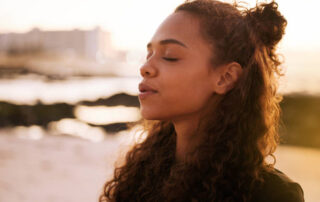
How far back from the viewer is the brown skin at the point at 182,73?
1.42 metres

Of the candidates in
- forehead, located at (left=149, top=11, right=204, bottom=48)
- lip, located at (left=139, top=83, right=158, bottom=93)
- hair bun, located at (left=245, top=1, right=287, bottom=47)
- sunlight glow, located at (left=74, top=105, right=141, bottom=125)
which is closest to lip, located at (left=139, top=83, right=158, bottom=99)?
lip, located at (left=139, top=83, right=158, bottom=93)

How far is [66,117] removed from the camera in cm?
1263

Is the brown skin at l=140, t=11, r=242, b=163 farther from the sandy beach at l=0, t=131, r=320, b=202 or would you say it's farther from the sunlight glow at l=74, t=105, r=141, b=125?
the sunlight glow at l=74, t=105, r=141, b=125

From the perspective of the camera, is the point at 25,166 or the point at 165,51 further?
the point at 25,166

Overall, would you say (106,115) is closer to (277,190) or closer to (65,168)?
(65,168)

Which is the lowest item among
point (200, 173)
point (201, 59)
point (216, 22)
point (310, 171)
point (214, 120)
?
point (310, 171)

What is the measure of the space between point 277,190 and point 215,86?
50 centimetres

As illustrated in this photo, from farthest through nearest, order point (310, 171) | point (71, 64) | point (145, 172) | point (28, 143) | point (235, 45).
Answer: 1. point (71, 64)
2. point (28, 143)
3. point (310, 171)
4. point (145, 172)
5. point (235, 45)

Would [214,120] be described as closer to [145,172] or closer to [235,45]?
[235,45]

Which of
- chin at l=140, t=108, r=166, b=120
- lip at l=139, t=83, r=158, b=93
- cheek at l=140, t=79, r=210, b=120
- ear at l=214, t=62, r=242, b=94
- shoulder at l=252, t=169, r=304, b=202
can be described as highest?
ear at l=214, t=62, r=242, b=94

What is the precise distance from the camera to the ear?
4.74 feet

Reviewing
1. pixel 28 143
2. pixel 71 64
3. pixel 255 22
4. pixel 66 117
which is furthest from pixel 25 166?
pixel 71 64

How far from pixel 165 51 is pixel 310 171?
4815 mm

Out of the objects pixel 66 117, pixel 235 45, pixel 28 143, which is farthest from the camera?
pixel 66 117
